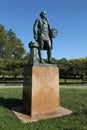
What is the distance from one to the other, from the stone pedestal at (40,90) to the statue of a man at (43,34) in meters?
0.69

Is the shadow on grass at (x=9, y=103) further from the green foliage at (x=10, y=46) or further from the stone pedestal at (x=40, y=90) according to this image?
the green foliage at (x=10, y=46)

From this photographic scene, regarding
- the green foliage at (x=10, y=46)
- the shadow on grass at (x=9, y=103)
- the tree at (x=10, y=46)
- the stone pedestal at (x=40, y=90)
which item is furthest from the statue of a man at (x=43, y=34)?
the tree at (x=10, y=46)

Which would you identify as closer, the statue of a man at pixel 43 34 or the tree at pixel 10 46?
the statue of a man at pixel 43 34

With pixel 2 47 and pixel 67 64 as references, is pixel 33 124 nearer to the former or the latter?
pixel 67 64

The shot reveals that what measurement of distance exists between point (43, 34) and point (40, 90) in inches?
88.4

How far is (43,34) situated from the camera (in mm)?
9977

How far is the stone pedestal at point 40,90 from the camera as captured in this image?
9055 mm

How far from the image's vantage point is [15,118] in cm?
848

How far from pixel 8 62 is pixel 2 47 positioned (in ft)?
57.0

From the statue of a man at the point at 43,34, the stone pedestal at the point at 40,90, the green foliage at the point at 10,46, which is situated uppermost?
the green foliage at the point at 10,46

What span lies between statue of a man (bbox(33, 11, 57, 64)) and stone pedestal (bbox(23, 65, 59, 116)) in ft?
2.25

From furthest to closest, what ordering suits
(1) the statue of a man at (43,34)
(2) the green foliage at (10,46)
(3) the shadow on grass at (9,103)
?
(2) the green foliage at (10,46) < (3) the shadow on grass at (9,103) < (1) the statue of a man at (43,34)

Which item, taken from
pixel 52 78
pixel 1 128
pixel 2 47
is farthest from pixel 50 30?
pixel 2 47

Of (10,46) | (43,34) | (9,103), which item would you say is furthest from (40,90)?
(10,46)
